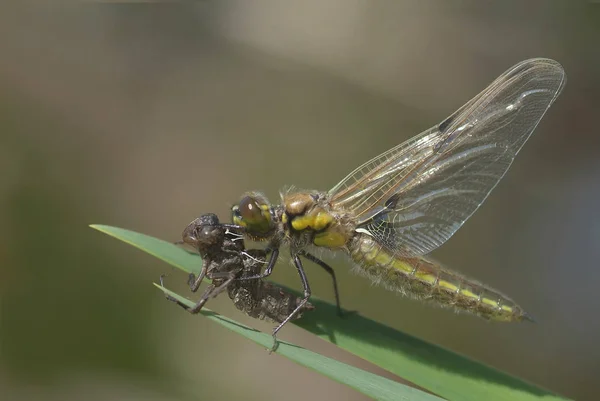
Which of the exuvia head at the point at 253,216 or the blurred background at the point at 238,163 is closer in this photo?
the exuvia head at the point at 253,216

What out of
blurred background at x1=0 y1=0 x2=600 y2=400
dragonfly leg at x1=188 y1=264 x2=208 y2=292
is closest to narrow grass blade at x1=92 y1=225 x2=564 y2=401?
dragonfly leg at x1=188 y1=264 x2=208 y2=292

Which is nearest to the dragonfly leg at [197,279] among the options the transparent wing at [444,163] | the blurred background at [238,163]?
the transparent wing at [444,163]

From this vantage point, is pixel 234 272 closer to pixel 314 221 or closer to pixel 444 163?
pixel 314 221

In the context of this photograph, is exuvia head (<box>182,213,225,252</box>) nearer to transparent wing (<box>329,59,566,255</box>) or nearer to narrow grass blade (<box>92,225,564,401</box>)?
narrow grass blade (<box>92,225,564,401</box>)

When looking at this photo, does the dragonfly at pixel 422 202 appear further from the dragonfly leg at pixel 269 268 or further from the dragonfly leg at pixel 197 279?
the dragonfly leg at pixel 197 279

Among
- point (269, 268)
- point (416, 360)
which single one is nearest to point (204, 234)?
point (269, 268)

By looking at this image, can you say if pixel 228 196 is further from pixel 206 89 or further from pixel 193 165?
Answer: pixel 206 89
